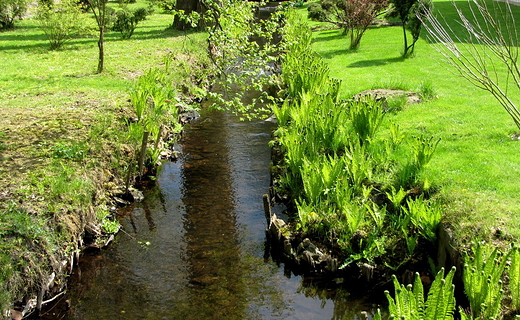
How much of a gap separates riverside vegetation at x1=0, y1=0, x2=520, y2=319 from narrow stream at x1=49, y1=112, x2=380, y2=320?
0.52 m

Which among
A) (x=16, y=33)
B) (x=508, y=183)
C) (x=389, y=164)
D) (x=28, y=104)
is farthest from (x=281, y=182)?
(x=16, y=33)

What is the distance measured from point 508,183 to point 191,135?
716 centimetres

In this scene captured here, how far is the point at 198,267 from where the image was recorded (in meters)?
6.64

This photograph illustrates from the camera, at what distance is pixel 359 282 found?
625cm

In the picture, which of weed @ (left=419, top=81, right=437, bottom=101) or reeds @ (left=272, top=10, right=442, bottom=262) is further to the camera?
weed @ (left=419, top=81, right=437, bottom=101)

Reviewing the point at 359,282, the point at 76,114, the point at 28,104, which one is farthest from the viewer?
the point at 28,104

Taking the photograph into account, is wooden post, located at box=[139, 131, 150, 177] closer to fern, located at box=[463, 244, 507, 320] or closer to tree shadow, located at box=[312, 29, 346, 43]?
fern, located at box=[463, 244, 507, 320]

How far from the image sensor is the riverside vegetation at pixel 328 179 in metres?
5.36

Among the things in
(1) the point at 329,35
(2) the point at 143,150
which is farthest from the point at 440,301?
(1) the point at 329,35

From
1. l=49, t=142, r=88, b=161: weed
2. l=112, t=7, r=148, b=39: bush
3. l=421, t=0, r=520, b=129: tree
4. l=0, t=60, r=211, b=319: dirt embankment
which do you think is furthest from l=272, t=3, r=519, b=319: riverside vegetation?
l=112, t=7, r=148, b=39: bush

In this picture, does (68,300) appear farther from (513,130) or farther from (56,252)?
(513,130)

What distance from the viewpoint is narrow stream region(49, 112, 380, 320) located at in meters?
5.81

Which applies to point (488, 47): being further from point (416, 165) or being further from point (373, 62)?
point (373, 62)

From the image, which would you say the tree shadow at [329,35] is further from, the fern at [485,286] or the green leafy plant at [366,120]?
the fern at [485,286]
